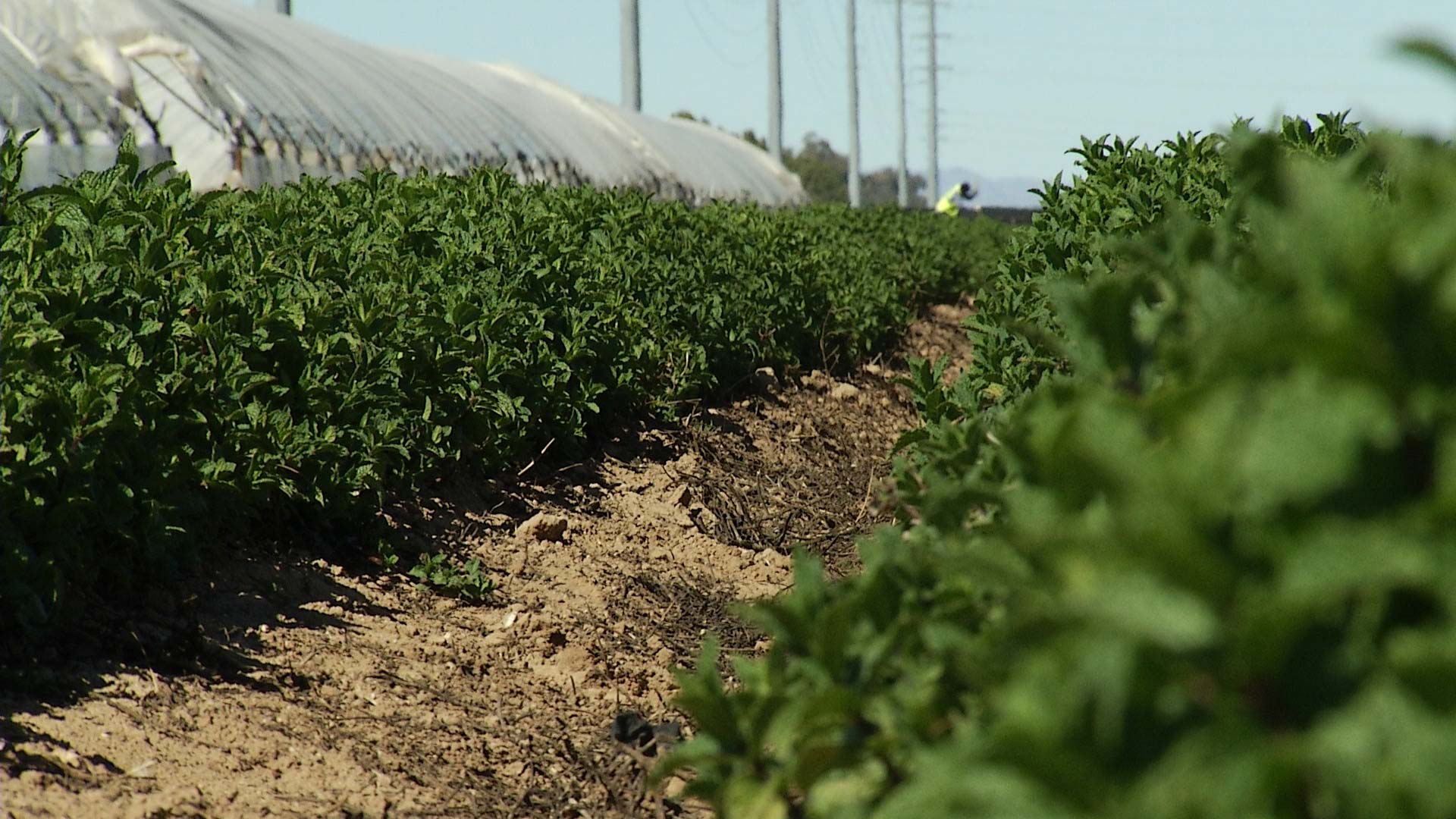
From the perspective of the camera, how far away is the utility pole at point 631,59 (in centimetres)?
2248

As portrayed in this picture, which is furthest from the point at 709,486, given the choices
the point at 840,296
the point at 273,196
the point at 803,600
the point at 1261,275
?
the point at 1261,275

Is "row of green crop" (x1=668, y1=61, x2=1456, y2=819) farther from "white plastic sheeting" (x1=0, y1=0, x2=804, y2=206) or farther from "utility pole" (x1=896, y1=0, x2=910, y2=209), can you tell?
"utility pole" (x1=896, y1=0, x2=910, y2=209)

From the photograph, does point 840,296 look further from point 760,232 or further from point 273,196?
point 273,196

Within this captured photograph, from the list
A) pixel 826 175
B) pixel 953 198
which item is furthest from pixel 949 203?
pixel 826 175

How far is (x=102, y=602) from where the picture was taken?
4488 millimetres

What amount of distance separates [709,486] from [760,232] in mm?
3321

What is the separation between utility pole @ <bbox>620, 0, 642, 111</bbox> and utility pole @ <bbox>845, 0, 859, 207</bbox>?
19.7 m

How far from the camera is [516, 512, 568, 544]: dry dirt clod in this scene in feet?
21.6

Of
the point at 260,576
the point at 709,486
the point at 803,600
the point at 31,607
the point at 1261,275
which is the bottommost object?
the point at 709,486

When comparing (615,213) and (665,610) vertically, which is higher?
(615,213)

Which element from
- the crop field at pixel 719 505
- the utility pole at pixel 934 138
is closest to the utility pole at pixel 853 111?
the utility pole at pixel 934 138

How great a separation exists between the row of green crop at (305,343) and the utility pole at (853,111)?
34.5 m

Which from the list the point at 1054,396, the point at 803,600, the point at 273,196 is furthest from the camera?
the point at 273,196

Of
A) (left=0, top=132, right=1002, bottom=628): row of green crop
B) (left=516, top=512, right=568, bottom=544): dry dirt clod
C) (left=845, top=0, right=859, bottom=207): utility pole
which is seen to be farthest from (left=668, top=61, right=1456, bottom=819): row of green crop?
(left=845, top=0, right=859, bottom=207): utility pole
